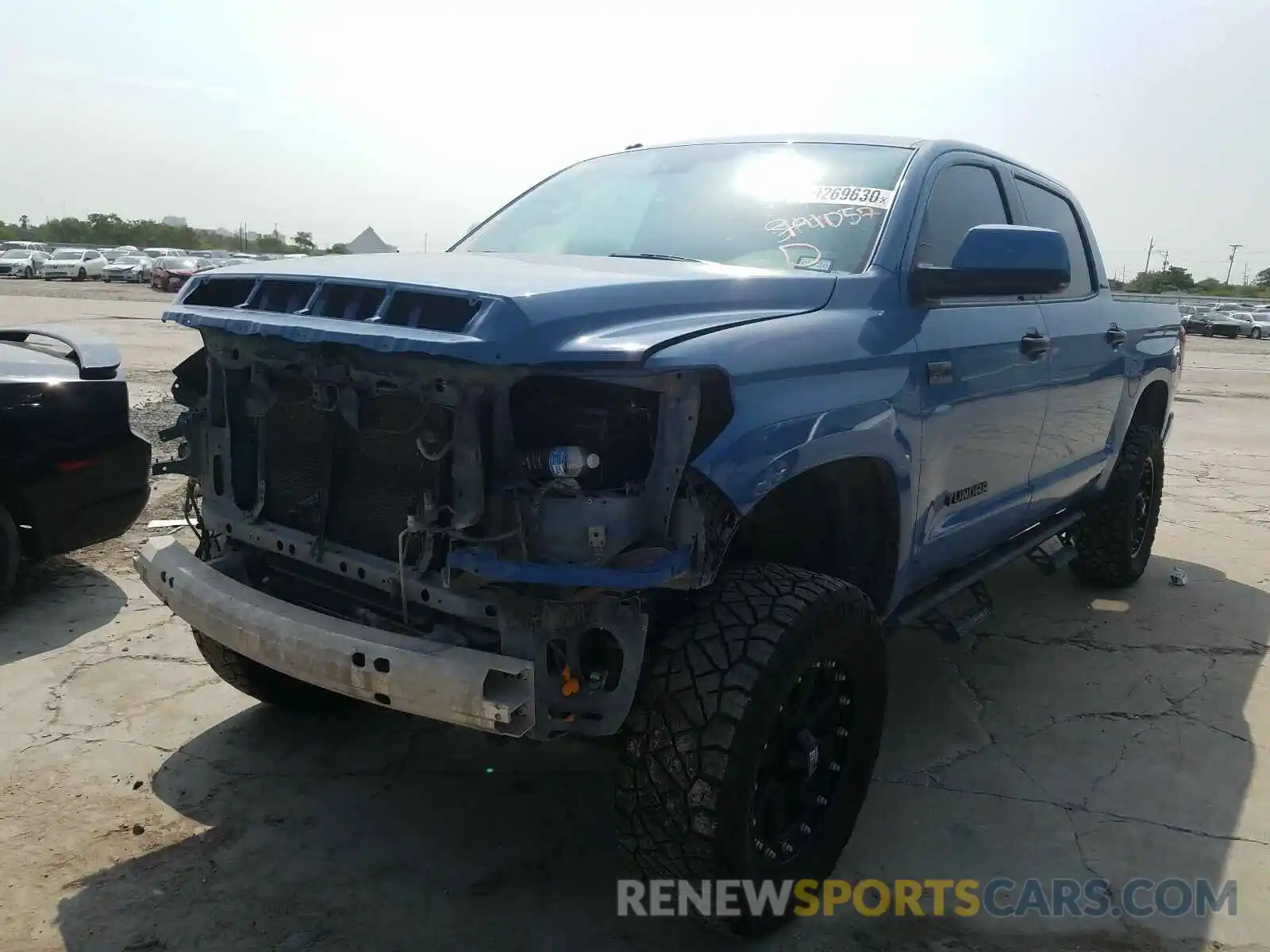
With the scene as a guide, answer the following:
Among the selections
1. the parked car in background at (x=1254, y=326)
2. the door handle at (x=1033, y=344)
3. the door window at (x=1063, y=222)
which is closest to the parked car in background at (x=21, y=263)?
the door window at (x=1063, y=222)

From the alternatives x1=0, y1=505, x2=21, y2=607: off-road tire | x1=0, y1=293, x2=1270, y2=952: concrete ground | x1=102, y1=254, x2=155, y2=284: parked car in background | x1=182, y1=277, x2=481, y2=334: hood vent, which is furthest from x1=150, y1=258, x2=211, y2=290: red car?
x1=182, y1=277, x2=481, y2=334: hood vent

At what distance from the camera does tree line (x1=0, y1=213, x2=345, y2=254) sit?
7419 cm

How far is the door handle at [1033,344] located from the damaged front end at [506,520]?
6.23 feet

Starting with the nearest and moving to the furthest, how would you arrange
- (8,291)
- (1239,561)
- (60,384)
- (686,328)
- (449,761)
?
1. (686,328)
2. (449,761)
3. (60,384)
4. (1239,561)
5. (8,291)

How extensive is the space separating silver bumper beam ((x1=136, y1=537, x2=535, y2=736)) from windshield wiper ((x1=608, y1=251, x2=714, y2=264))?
1410 mm

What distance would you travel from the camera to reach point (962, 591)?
12.4ft

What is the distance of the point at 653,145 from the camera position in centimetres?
402

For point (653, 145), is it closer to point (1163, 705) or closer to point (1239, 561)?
point (1163, 705)

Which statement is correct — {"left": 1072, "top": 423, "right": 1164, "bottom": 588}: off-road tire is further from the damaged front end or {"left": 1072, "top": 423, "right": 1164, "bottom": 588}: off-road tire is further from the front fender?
the damaged front end

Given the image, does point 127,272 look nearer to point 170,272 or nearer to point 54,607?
point 170,272

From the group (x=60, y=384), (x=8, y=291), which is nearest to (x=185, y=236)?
(x=8, y=291)

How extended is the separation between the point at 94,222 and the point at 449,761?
8648cm

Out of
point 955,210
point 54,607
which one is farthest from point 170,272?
point 955,210

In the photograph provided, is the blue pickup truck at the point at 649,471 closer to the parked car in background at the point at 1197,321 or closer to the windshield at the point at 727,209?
the windshield at the point at 727,209
